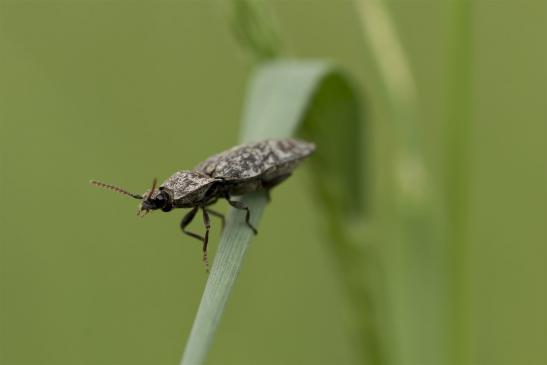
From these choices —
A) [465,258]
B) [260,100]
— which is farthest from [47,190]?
[465,258]

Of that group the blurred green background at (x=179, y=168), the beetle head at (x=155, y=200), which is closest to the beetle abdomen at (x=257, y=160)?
the blurred green background at (x=179, y=168)

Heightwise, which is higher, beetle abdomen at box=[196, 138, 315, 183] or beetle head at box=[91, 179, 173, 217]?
beetle abdomen at box=[196, 138, 315, 183]

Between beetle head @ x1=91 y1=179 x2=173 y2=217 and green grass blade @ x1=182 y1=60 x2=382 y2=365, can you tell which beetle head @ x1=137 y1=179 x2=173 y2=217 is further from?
green grass blade @ x1=182 y1=60 x2=382 y2=365

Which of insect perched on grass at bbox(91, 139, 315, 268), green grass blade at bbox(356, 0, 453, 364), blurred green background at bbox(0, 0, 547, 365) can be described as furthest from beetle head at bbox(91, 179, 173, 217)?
green grass blade at bbox(356, 0, 453, 364)

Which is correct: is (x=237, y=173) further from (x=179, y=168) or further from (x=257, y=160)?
(x=179, y=168)

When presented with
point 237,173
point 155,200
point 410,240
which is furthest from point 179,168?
point 410,240

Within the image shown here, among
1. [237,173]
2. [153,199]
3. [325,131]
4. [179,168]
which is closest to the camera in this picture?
[153,199]
